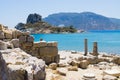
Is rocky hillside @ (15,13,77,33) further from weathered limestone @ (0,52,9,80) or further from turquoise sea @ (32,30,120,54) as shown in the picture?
weathered limestone @ (0,52,9,80)

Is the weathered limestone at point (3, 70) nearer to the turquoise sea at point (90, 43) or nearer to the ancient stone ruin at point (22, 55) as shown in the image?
the ancient stone ruin at point (22, 55)

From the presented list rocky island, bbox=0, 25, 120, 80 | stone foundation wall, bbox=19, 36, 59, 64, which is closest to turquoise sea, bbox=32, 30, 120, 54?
stone foundation wall, bbox=19, 36, 59, 64

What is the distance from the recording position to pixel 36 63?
784cm

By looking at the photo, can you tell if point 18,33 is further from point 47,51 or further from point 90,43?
point 90,43

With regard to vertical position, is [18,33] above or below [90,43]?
above

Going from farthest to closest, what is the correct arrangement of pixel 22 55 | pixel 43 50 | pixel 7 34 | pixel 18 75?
pixel 43 50, pixel 7 34, pixel 22 55, pixel 18 75

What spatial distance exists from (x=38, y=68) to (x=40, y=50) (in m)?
11.0

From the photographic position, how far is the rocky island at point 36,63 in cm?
672

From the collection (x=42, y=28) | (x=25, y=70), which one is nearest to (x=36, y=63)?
(x=25, y=70)

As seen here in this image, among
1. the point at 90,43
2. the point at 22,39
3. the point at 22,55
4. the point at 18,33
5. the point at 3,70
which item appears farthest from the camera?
the point at 90,43

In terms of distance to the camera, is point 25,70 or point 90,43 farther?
point 90,43

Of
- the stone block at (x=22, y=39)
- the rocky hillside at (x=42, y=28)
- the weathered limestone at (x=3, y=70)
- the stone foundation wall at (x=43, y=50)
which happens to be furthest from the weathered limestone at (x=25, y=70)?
the rocky hillside at (x=42, y=28)

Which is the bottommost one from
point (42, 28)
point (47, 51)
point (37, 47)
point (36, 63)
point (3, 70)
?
point (42, 28)

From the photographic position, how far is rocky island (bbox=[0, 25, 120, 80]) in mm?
6723
